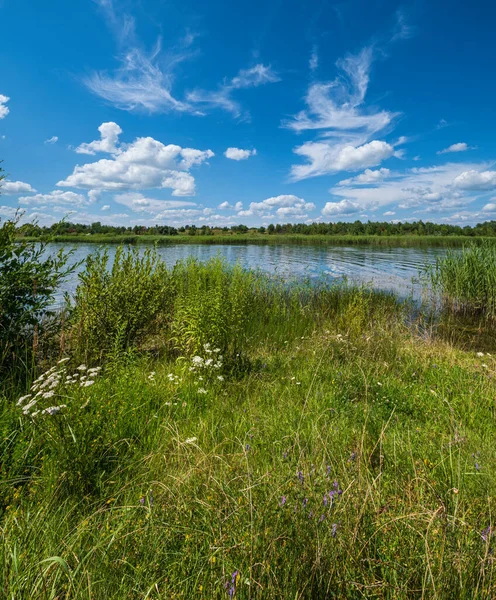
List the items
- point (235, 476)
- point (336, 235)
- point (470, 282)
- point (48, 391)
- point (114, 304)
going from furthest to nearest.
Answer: point (336, 235) → point (470, 282) → point (114, 304) → point (48, 391) → point (235, 476)

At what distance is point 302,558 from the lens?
1.39m

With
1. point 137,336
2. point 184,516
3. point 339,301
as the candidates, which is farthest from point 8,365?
point 339,301

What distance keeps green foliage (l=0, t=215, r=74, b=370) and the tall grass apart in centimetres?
1301

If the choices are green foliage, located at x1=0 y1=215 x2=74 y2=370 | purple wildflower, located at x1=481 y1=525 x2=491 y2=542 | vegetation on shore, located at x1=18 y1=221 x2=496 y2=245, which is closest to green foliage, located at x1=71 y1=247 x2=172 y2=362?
green foliage, located at x1=0 y1=215 x2=74 y2=370

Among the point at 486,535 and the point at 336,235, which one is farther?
the point at 336,235

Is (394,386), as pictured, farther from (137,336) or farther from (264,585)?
(137,336)

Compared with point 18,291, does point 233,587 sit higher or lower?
lower

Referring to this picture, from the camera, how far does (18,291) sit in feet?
14.3

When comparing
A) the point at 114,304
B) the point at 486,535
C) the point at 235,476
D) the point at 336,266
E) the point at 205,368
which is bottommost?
the point at 336,266

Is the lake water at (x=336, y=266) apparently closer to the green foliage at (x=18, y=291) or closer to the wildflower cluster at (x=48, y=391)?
the green foliage at (x=18, y=291)

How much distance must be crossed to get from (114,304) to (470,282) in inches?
496

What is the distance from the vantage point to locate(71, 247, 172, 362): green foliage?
508 centimetres

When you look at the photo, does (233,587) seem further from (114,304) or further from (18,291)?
(114,304)

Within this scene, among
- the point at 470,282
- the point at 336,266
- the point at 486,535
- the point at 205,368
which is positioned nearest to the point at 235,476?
the point at 486,535
